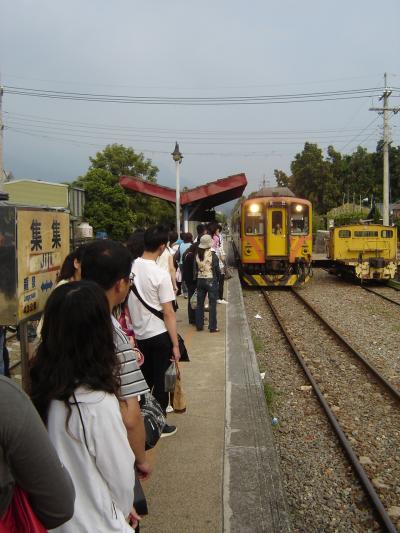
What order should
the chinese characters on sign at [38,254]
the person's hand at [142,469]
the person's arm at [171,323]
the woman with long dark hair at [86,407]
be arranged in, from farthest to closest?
the person's arm at [171,323]
the chinese characters on sign at [38,254]
the person's hand at [142,469]
the woman with long dark hair at [86,407]

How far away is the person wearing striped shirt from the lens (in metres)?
1.99

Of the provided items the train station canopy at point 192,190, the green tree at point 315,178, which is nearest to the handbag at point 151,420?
the train station canopy at point 192,190

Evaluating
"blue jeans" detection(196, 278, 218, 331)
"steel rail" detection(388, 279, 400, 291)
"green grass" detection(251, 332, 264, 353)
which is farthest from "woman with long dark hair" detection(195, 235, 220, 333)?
"steel rail" detection(388, 279, 400, 291)

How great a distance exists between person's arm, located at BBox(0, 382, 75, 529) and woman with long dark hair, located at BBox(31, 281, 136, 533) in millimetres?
278

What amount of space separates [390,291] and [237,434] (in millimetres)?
12265

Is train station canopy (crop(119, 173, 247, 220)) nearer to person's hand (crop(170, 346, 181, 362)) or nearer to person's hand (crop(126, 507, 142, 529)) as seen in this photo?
person's hand (crop(170, 346, 181, 362))

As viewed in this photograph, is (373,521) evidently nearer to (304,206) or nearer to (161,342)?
(161,342)

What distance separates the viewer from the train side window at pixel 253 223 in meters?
15.2

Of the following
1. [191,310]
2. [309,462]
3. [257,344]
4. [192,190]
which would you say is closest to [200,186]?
[192,190]

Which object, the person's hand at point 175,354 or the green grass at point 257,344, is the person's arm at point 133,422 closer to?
the person's hand at point 175,354

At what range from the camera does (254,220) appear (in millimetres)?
15336

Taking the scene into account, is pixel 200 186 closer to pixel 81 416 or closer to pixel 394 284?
pixel 394 284

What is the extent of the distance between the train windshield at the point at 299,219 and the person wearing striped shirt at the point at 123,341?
13.2m

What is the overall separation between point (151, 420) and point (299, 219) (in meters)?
13.3
